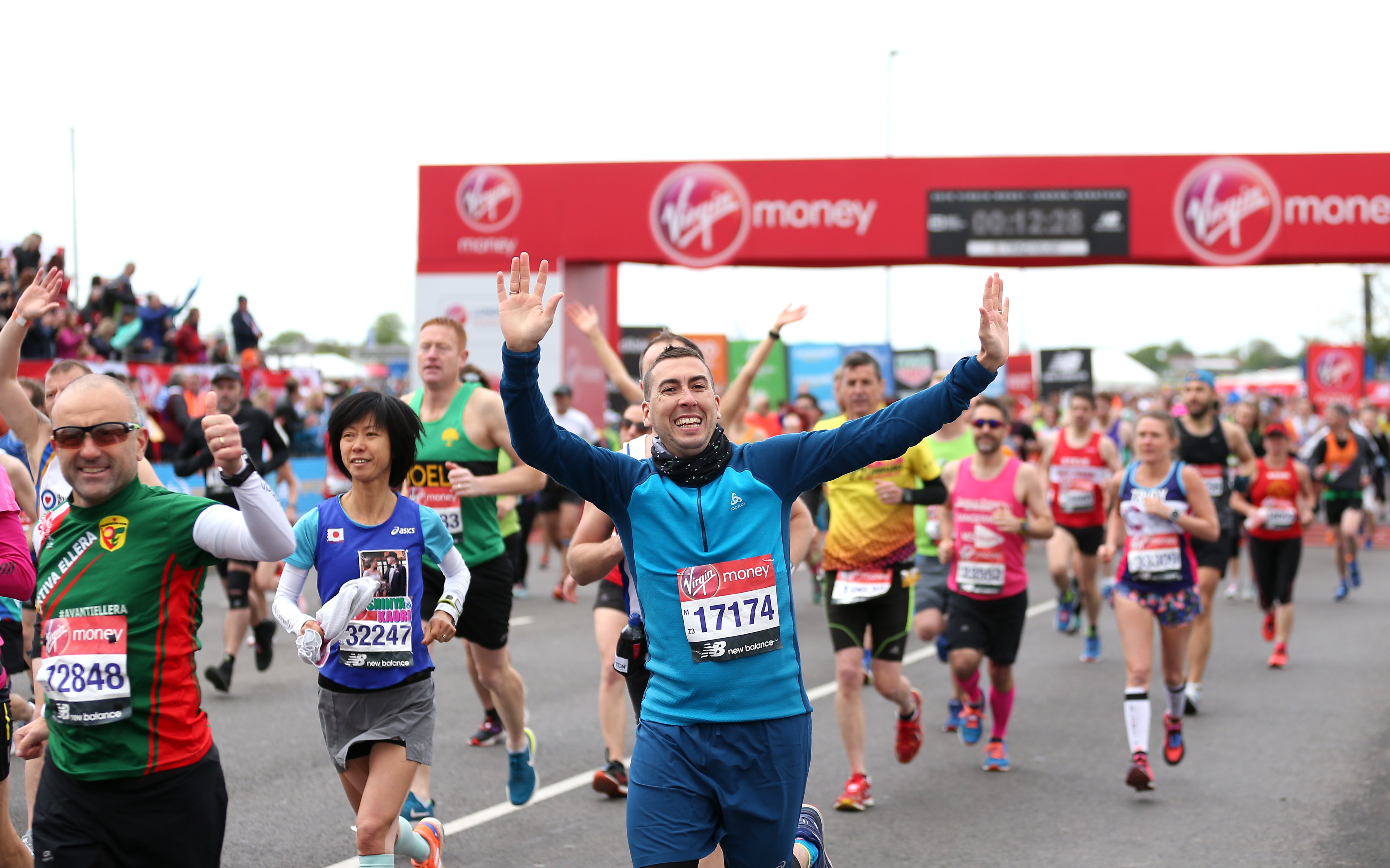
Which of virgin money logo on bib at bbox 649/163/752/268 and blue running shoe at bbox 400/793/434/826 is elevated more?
virgin money logo on bib at bbox 649/163/752/268

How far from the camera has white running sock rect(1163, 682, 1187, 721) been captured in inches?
274

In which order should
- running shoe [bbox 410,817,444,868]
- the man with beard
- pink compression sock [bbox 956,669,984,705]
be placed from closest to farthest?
running shoe [bbox 410,817,444,868], pink compression sock [bbox 956,669,984,705], the man with beard

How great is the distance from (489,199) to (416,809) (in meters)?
15.7

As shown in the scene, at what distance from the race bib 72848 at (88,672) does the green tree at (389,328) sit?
15121 cm

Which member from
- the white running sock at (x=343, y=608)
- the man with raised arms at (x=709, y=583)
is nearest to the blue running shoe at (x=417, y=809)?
the white running sock at (x=343, y=608)

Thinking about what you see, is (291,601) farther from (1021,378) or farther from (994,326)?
(1021,378)

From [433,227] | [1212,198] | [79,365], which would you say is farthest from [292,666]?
[1212,198]

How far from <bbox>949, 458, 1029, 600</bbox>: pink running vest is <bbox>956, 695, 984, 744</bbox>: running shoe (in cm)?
76

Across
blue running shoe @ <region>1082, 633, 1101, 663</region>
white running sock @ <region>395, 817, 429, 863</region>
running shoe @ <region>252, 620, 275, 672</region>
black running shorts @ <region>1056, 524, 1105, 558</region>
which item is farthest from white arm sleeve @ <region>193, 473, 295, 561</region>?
black running shorts @ <region>1056, 524, 1105, 558</region>

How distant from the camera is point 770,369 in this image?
2389 cm

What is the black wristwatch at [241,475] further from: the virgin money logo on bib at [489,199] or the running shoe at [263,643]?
the virgin money logo on bib at [489,199]

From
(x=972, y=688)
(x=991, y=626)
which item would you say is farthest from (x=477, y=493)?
(x=972, y=688)

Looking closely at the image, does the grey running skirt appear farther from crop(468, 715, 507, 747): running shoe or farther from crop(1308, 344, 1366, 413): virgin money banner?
crop(1308, 344, 1366, 413): virgin money banner

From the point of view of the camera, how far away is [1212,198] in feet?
61.7
